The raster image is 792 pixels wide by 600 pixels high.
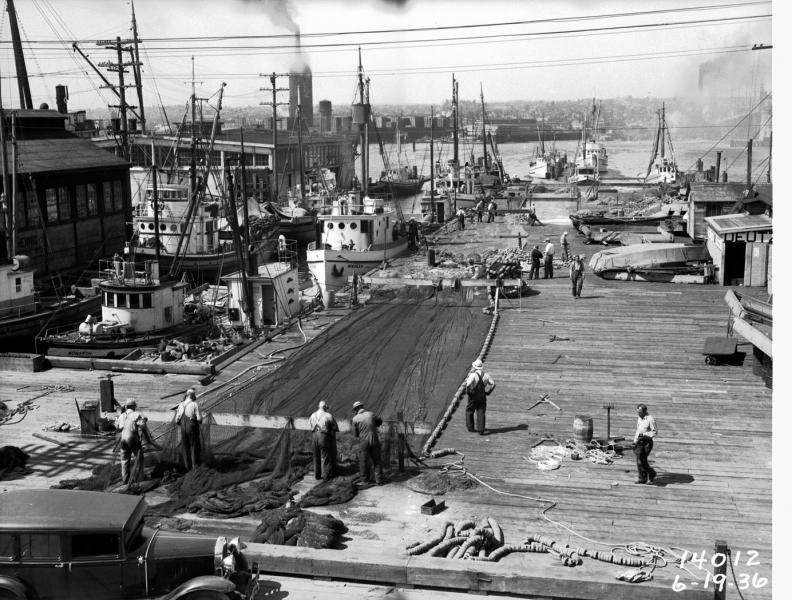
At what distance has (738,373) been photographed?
55.5 ft

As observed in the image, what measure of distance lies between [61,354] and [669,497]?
57.2 ft

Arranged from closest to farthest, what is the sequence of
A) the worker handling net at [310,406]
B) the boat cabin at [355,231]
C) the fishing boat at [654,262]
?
1. the worker handling net at [310,406]
2. the fishing boat at [654,262]
3. the boat cabin at [355,231]

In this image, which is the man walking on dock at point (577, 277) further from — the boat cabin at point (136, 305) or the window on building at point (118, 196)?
the window on building at point (118, 196)

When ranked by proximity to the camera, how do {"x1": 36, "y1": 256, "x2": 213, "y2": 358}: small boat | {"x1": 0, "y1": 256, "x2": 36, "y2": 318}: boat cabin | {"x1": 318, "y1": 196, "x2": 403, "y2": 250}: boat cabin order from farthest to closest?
1. {"x1": 318, "y1": 196, "x2": 403, "y2": 250}: boat cabin
2. {"x1": 0, "y1": 256, "x2": 36, "y2": 318}: boat cabin
3. {"x1": 36, "y1": 256, "x2": 213, "y2": 358}: small boat

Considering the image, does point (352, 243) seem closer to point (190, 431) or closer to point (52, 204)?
point (52, 204)

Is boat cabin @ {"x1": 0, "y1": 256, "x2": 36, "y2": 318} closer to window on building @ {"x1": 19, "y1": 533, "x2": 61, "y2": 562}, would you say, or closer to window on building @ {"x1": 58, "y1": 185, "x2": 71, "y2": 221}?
window on building @ {"x1": 58, "y1": 185, "x2": 71, "y2": 221}

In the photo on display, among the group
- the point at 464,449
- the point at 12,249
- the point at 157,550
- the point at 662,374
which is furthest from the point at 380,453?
the point at 12,249

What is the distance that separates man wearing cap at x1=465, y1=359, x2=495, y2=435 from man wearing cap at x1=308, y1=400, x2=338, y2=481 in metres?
2.45

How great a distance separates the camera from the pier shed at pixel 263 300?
86.7 feet

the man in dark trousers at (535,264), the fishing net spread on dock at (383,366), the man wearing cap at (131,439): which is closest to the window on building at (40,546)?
the man wearing cap at (131,439)

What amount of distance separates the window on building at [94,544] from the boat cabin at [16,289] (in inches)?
851

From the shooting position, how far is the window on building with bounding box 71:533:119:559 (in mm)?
7918

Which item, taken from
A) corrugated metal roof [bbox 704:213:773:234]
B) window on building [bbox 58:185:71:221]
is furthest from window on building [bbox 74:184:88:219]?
corrugated metal roof [bbox 704:213:773:234]

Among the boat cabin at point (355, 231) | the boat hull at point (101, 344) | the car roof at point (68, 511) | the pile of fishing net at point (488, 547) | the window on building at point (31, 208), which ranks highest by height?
the window on building at point (31, 208)
